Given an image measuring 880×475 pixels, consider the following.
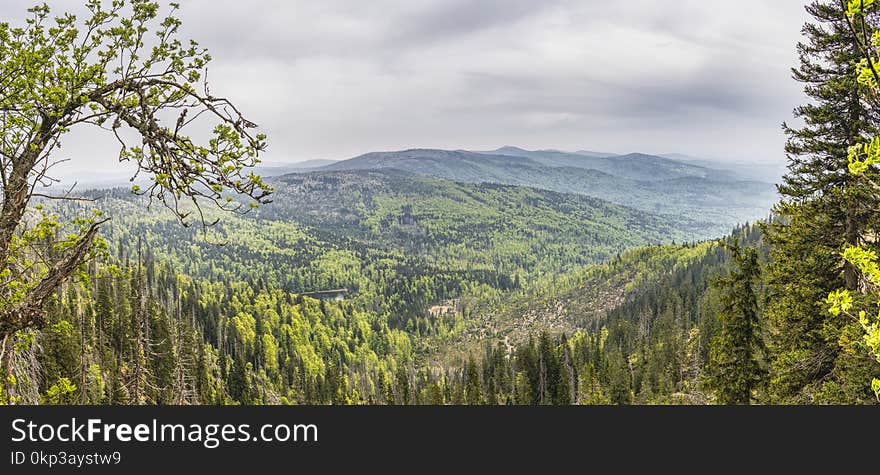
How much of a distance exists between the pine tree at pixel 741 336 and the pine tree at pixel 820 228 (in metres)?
2.70

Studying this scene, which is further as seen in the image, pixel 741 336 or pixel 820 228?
pixel 741 336

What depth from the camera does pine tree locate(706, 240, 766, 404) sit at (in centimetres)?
2225

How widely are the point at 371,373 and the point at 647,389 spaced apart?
11506 cm

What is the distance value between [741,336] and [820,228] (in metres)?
6.30

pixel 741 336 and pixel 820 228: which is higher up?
pixel 820 228

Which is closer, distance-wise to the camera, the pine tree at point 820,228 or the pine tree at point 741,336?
the pine tree at point 820,228

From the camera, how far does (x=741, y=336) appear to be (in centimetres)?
2239

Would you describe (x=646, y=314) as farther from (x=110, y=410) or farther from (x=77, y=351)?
(x=110, y=410)

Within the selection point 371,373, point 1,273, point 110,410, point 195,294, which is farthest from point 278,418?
point 371,373

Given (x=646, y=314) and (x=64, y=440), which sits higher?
(x=64, y=440)

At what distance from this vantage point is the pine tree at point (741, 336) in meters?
22.2

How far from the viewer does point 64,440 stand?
5.68 m

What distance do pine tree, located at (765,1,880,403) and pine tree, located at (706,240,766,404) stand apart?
2.70 metres

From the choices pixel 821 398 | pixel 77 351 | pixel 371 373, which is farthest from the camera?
pixel 371 373
